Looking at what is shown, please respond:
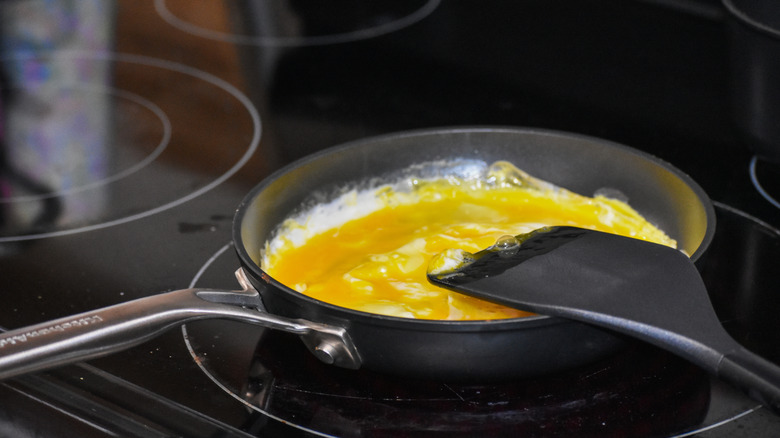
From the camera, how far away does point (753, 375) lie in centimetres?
48

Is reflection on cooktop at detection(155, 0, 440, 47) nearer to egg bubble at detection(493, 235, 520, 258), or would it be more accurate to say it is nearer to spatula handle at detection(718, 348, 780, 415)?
egg bubble at detection(493, 235, 520, 258)

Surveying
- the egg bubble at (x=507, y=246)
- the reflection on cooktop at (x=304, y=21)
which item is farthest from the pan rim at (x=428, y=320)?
the reflection on cooktop at (x=304, y=21)

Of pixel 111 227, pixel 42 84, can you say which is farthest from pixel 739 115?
pixel 42 84

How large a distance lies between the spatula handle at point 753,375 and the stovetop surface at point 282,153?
0.08 meters

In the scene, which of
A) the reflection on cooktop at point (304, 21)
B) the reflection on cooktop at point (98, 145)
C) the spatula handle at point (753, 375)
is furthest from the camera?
the reflection on cooktop at point (304, 21)

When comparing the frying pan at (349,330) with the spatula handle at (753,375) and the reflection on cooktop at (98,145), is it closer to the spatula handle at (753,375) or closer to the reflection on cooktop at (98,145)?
the spatula handle at (753,375)

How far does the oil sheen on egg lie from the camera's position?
0.66m

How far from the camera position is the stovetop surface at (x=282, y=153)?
23.3 inches

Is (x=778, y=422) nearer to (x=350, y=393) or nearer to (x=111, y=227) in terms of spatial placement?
(x=350, y=393)

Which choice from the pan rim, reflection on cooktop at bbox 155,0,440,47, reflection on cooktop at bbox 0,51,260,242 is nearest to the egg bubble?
the pan rim

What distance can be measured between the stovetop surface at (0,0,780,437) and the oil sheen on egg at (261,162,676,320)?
59 millimetres

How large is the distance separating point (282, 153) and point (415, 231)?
0.27 meters

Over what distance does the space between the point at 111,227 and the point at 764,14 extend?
68 cm

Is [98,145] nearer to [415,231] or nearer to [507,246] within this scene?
[415,231]
